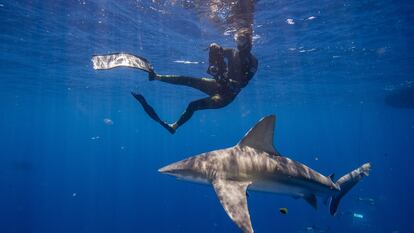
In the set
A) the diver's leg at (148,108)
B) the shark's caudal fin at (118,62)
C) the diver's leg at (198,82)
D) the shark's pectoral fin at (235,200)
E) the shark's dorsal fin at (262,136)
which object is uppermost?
the shark's caudal fin at (118,62)

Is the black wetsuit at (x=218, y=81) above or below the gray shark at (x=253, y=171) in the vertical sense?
above

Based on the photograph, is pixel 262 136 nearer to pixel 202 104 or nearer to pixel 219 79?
pixel 202 104

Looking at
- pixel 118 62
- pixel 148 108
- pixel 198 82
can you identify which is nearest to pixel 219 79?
pixel 198 82

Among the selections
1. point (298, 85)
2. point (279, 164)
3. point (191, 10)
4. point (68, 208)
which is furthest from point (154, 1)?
point (68, 208)

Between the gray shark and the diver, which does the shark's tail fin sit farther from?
the diver

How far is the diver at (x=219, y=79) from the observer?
772 cm

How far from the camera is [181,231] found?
39.8 meters

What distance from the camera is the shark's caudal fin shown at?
691 centimetres

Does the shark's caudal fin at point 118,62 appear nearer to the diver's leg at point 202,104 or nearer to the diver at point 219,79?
the diver at point 219,79

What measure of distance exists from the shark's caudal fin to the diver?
32cm

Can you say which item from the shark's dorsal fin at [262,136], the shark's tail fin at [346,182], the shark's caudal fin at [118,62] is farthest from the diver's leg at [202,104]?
the shark's tail fin at [346,182]

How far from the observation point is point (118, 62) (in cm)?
705

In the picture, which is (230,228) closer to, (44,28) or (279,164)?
(44,28)

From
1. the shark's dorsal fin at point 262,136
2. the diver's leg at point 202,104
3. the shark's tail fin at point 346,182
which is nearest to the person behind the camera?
the shark's dorsal fin at point 262,136
